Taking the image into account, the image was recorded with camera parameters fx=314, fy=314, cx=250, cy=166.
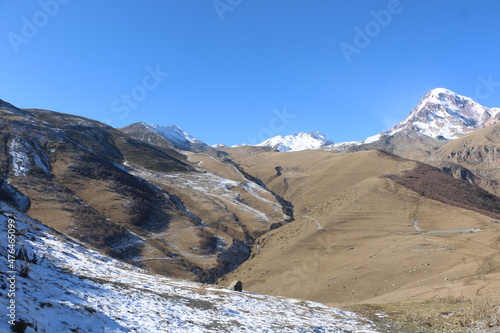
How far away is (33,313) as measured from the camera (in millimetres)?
9555

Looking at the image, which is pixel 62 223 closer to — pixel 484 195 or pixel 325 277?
pixel 325 277

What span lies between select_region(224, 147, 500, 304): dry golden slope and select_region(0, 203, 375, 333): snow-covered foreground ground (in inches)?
588

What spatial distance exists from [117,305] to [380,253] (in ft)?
148

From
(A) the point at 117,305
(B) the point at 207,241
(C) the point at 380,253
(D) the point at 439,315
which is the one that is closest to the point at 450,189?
(C) the point at 380,253

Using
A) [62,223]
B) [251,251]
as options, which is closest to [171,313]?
[62,223]

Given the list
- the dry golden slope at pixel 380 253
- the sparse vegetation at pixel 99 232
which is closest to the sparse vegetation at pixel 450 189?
the dry golden slope at pixel 380 253

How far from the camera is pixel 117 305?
13.5 metres

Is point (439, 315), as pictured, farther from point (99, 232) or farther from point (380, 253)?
point (99, 232)

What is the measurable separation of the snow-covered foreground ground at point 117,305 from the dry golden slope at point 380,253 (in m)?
14.9

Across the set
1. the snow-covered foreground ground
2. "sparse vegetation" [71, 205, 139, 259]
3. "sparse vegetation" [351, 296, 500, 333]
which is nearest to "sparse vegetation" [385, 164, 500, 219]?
"sparse vegetation" [71, 205, 139, 259]

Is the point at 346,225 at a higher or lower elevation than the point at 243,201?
lower

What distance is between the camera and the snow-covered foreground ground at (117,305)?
1041cm

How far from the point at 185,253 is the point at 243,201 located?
67743 mm

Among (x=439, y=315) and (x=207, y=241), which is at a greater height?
(x=207, y=241)
